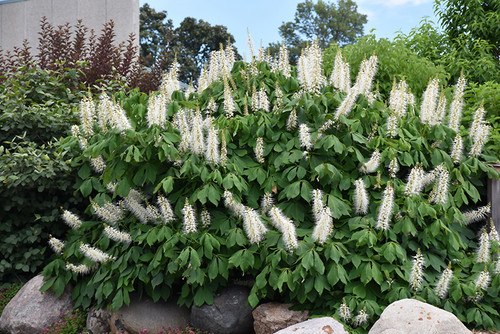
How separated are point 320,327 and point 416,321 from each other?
0.68 meters

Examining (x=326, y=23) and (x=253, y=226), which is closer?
(x=253, y=226)

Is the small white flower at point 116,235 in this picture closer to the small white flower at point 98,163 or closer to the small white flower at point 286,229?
the small white flower at point 98,163

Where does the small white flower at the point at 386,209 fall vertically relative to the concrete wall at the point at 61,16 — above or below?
below

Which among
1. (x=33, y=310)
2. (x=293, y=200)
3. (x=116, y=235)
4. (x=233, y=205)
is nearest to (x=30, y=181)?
(x=33, y=310)

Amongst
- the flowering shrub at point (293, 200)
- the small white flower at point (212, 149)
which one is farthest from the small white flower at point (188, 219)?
the small white flower at point (212, 149)

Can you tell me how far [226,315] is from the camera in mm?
4598

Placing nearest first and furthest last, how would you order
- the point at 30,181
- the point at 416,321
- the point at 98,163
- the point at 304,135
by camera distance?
1. the point at 416,321
2. the point at 304,135
3. the point at 98,163
4. the point at 30,181

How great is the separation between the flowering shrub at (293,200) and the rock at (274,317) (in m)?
0.13

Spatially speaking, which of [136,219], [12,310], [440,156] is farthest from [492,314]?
[12,310]

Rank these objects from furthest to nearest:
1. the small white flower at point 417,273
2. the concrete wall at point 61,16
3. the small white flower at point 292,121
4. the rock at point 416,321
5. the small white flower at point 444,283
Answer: the concrete wall at point 61,16 < the small white flower at point 292,121 < the small white flower at point 444,283 < the small white flower at point 417,273 < the rock at point 416,321

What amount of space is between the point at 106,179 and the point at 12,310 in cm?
217

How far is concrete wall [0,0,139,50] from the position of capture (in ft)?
40.5

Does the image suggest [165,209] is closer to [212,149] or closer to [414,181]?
[212,149]

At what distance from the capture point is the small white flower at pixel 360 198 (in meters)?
4.27
